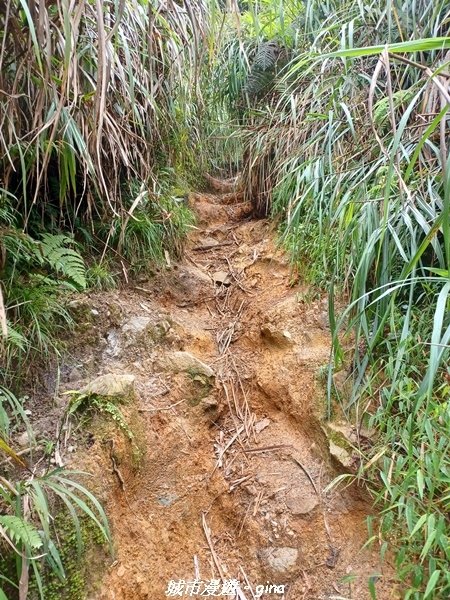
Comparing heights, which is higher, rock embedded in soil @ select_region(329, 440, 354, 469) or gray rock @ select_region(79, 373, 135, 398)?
gray rock @ select_region(79, 373, 135, 398)

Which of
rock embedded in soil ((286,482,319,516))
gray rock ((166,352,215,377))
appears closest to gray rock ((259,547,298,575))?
rock embedded in soil ((286,482,319,516))

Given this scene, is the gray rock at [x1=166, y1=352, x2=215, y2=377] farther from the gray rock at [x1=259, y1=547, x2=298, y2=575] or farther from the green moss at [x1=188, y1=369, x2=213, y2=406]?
the gray rock at [x1=259, y1=547, x2=298, y2=575]

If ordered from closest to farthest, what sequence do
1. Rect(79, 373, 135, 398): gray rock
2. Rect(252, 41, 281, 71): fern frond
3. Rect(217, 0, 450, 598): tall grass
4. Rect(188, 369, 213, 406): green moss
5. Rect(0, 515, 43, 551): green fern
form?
Rect(0, 515, 43, 551): green fern
Rect(217, 0, 450, 598): tall grass
Rect(79, 373, 135, 398): gray rock
Rect(188, 369, 213, 406): green moss
Rect(252, 41, 281, 71): fern frond

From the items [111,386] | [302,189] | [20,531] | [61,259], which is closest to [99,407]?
[111,386]

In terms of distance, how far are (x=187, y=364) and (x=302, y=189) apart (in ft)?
3.39

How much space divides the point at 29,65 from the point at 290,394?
1375 millimetres

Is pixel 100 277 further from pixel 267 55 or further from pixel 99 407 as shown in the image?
pixel 267 55

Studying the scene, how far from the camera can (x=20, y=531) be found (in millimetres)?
765

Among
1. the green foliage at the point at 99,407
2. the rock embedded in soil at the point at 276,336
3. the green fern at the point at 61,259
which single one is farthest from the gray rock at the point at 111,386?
the rock embedded in soil at the point at 276,336

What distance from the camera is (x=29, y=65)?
103 cm

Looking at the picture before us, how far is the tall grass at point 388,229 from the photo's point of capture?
892mm

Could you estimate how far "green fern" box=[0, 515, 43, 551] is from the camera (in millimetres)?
756

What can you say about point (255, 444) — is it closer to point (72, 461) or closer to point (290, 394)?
point (290, 394)

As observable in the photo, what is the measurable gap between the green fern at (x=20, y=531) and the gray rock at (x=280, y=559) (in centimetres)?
70
